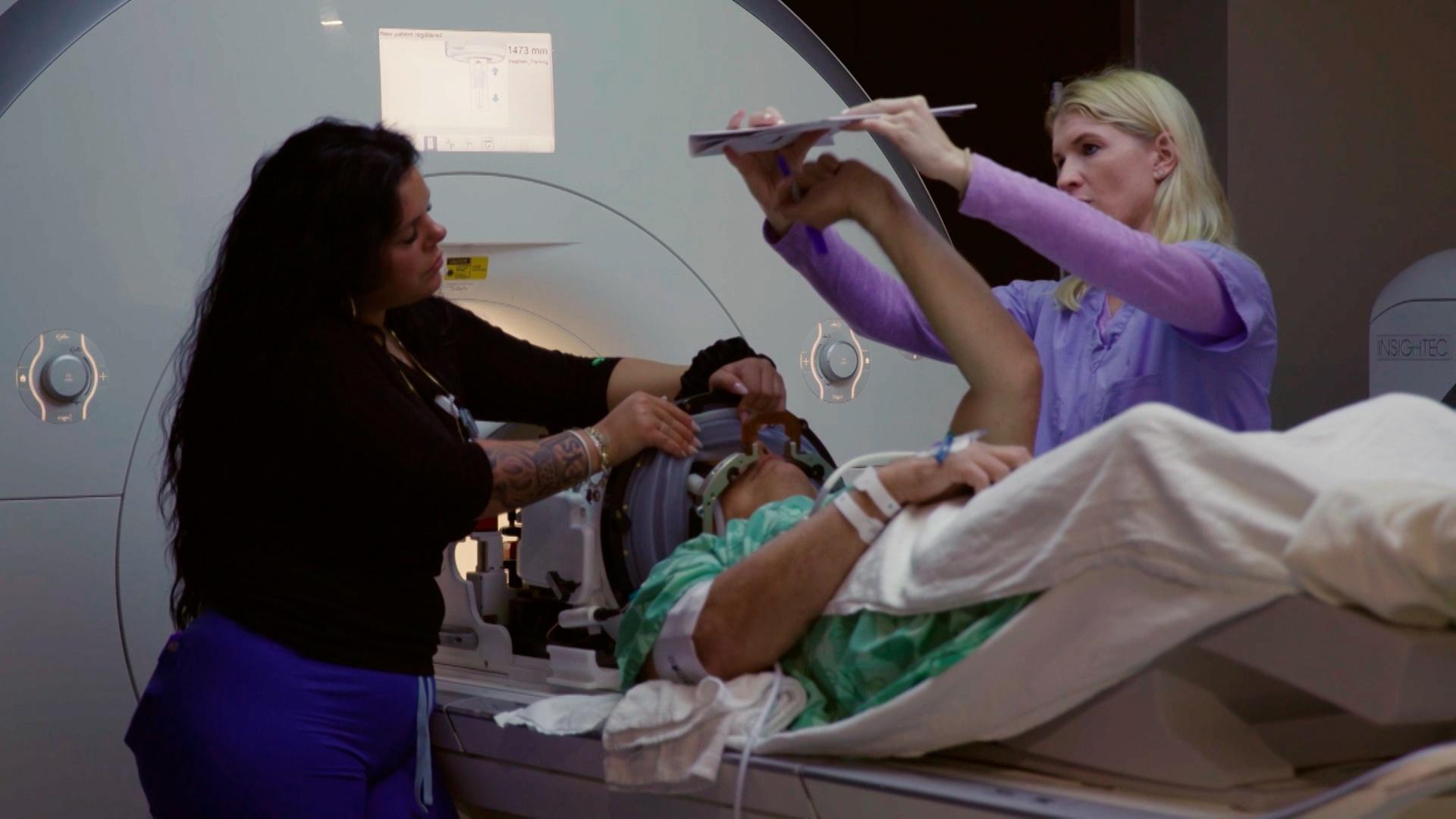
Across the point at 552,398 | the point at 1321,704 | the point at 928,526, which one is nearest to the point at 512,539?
the point at 552,398

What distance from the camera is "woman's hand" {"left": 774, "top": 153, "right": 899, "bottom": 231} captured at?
182 cm

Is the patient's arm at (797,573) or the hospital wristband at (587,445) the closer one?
the patient's arm at (797,573)

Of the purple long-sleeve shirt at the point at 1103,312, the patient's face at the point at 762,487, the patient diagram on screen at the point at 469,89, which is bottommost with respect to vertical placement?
the patient's face at the point at 762,487

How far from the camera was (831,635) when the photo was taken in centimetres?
159

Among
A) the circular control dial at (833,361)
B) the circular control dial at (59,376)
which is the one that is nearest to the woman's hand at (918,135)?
the circular control dial at (833,361)

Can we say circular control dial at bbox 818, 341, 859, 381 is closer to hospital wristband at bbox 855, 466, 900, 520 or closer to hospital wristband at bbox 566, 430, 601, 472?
hospital wristband at bbox 566, 430, 601, 472

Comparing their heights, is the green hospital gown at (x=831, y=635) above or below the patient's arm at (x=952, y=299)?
below

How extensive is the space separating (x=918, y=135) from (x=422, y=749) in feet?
3.03

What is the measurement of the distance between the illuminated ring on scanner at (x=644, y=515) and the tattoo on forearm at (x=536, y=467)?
11cm

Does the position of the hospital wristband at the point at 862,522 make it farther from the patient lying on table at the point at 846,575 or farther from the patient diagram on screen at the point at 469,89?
the patient diagram on screen at the point at 469,89

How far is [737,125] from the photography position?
181 centimetres

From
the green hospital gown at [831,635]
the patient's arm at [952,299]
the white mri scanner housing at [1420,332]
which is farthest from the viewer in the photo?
the white mri scanner housing at [1420,332]

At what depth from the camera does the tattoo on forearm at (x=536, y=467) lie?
186 cm

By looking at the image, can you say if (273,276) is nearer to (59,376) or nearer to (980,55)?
(59,376)
